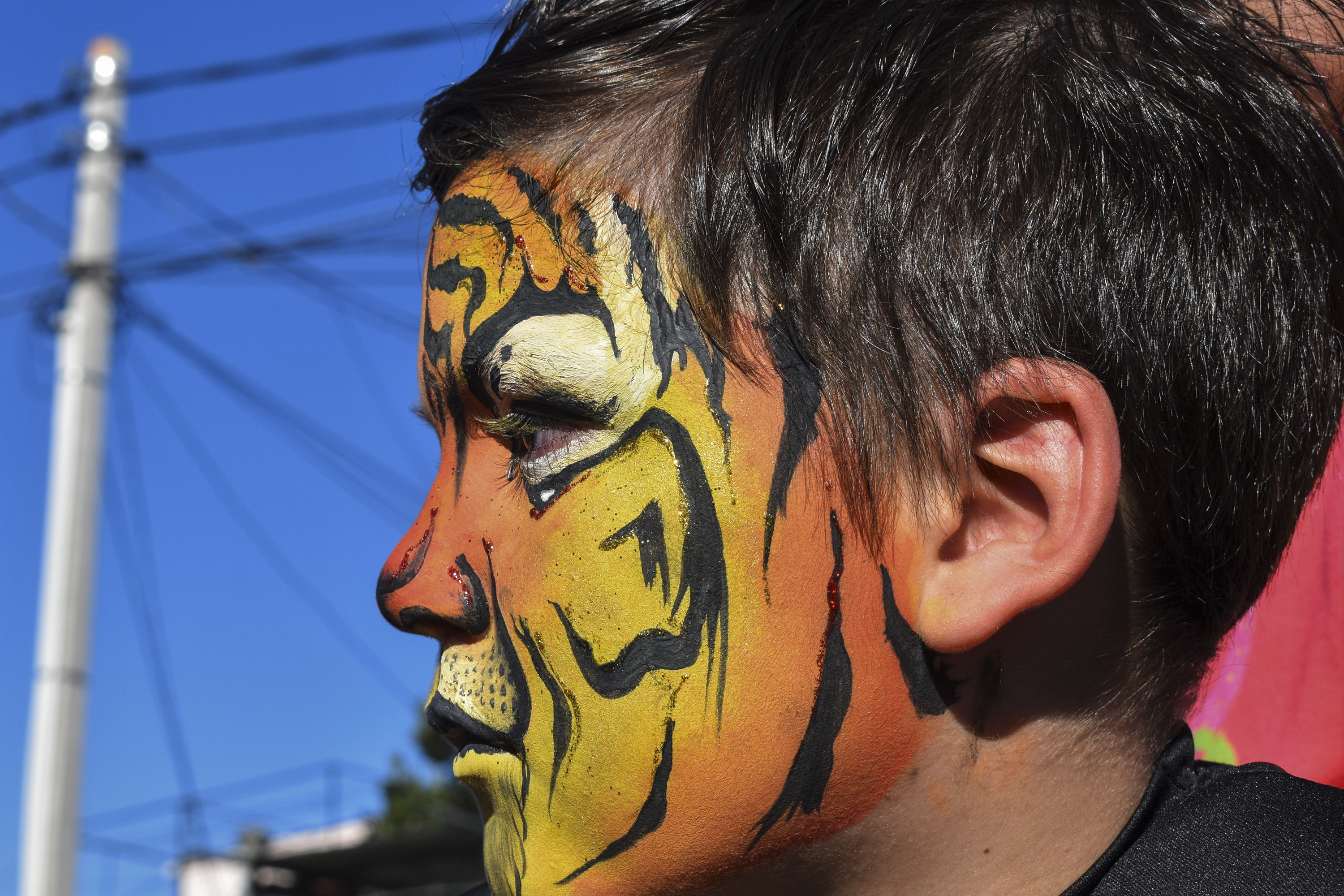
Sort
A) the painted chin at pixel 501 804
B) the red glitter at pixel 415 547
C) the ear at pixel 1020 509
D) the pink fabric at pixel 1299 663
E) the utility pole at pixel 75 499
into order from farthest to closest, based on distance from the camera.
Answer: the utility pole at pixel 75 499 → the pink fabric at pixel 1299 663 → the red glitter at pixel 415 547 → the painted chin at pixel 501 804 → the ear at pixel 1020 509

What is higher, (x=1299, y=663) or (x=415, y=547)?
(x=415, y=547)

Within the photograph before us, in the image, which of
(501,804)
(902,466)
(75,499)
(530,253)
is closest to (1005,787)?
(902,466)

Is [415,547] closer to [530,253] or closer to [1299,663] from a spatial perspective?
[530,253]

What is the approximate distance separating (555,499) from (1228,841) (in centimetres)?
85

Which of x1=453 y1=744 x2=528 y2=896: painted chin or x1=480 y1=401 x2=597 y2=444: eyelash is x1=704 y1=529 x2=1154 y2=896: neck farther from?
x1=480 y1=401 x2=597 y2=444: eyelash

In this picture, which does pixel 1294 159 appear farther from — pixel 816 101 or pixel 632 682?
pixel 632 682

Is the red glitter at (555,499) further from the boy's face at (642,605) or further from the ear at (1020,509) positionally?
the ear at (1020,509)

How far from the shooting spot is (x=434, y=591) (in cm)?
154

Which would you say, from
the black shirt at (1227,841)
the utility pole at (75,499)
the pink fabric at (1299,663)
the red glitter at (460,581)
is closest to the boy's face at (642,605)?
the red glitter at (460,581)

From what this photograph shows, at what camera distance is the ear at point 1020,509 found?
4.55ft

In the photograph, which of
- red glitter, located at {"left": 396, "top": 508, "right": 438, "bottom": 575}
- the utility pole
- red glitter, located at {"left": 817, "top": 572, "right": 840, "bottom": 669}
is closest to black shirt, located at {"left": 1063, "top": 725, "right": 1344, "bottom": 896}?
red glitter, located at {"left": 817, "top": 572, "right": 840, "bottom": 669}

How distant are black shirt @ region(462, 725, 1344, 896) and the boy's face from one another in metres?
0.29

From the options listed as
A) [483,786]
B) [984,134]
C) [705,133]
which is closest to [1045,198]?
[984,134]

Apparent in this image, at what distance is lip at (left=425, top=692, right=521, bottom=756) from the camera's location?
150 cm
